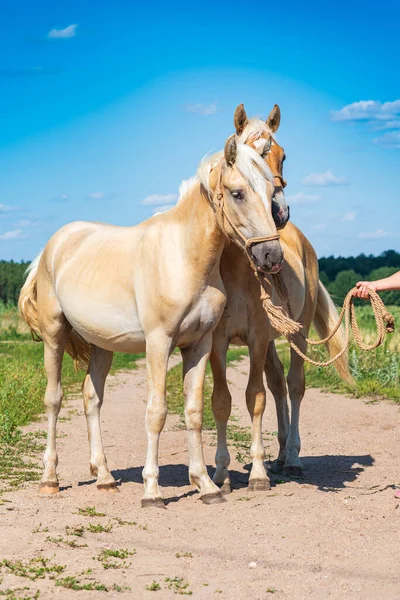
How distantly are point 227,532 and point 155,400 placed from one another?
1.14m

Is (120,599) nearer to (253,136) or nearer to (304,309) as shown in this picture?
(253,136)

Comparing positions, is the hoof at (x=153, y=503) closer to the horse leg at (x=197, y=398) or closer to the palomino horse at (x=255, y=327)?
the horse leg at (x=197, y=398)

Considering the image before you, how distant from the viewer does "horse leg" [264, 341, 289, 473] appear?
290 inches

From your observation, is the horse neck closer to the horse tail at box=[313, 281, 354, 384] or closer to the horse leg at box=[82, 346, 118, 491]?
the horse leg at box=[82, 346, 118, 491]

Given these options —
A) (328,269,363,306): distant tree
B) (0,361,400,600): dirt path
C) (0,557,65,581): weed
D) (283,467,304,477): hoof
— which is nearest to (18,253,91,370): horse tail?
(0,361,400,600): dirt path

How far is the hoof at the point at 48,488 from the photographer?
6171mm

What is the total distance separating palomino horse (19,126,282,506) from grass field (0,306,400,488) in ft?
3.93

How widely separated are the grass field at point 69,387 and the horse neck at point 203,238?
2.50 m

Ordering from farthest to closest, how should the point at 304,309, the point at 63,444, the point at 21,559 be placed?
the point at 63,444 < the point at 304,309 < the point at 21,559

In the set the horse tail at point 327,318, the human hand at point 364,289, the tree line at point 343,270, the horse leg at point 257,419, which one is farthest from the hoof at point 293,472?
the tree line at point 343,270

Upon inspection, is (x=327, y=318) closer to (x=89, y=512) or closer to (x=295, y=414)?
(x=295, y=414)

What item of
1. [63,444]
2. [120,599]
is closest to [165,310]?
[120,599]

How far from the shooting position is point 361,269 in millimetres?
49062

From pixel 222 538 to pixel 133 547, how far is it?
597 mm
